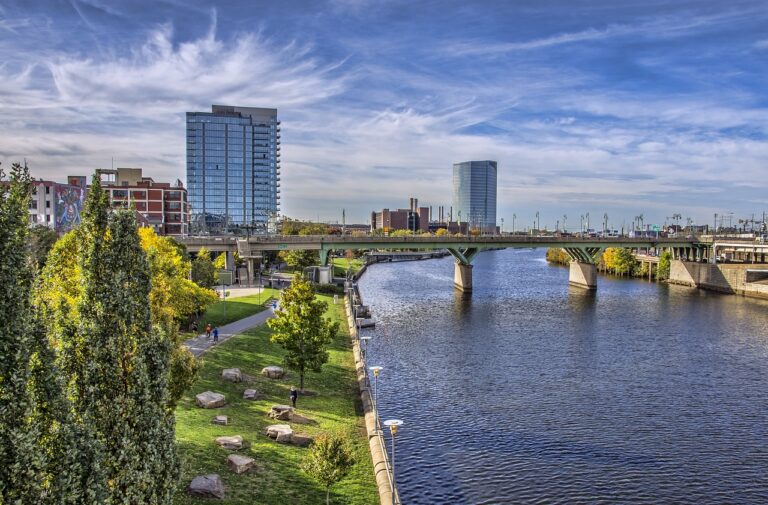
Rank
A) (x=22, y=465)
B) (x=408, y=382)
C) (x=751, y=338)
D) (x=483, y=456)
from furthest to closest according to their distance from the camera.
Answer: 1. (x=751, y=338)
2. (x=408, y=382)
3. (x=483, y=456)
4. (x=22, y=465)

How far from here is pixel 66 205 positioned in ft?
351

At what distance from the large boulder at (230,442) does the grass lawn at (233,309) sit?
89.9 feet

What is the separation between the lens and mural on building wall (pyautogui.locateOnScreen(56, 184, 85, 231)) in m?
104

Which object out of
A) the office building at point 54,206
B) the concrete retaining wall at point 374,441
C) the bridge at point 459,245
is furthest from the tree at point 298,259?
the concrete retaining wall at point 374,441

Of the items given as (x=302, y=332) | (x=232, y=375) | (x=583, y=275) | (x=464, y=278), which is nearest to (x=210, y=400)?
(x=232, y=375)

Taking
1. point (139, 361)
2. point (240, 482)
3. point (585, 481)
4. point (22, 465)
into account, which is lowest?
point (585, 481)

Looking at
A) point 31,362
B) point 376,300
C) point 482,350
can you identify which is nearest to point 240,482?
point 31,362

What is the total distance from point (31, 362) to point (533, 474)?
2355 centimetres

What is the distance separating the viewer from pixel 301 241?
316ft

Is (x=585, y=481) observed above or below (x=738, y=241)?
below

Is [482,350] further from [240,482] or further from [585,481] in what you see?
[240,482]

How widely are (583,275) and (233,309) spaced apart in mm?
73083

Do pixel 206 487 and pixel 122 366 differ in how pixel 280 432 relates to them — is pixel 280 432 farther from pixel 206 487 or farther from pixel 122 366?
pixel 122 366

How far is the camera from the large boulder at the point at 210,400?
30.9 m
